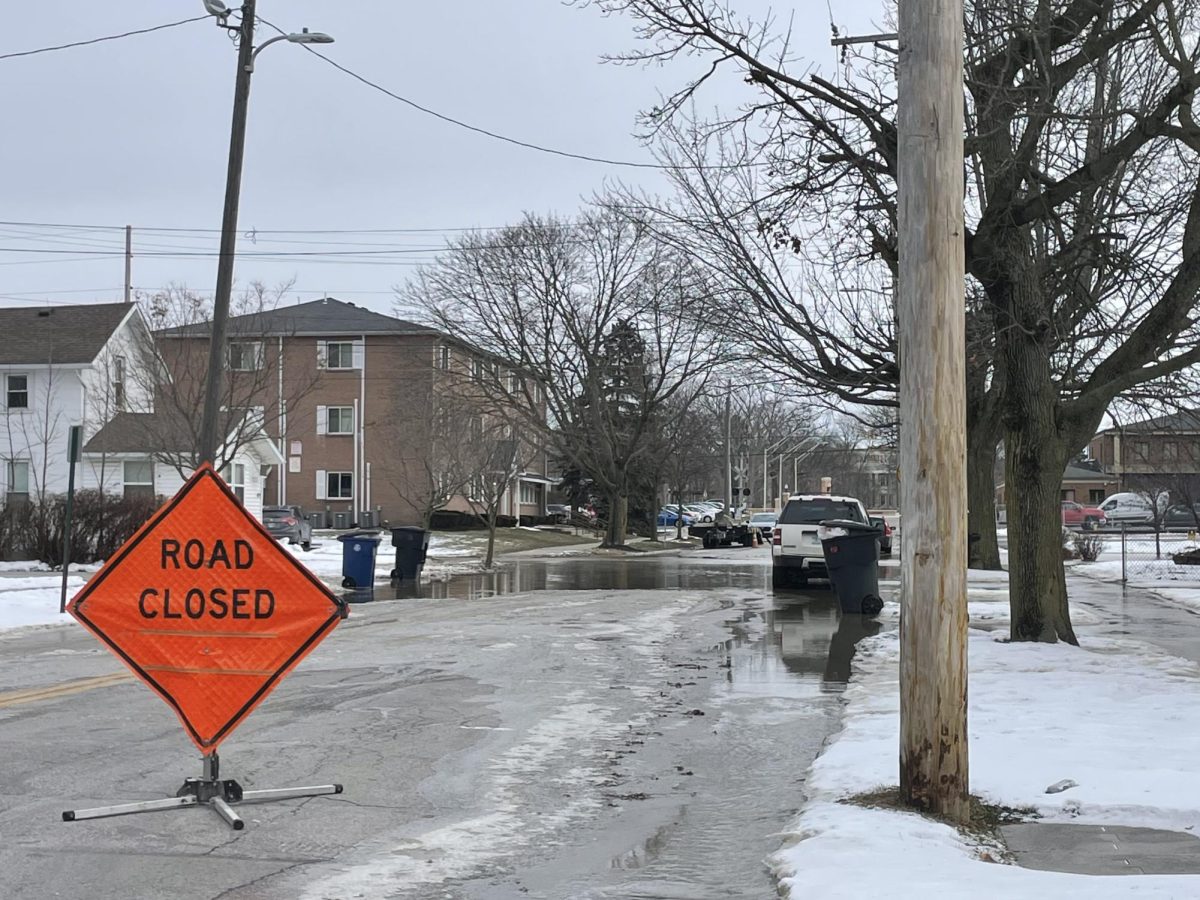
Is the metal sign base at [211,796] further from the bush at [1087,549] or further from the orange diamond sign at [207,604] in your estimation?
the bush at [1087,549]

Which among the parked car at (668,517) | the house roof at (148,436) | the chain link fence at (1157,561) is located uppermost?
the house roof at (148,436)

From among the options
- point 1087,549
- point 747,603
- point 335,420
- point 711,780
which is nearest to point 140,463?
point 335,420

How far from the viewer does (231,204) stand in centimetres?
2034

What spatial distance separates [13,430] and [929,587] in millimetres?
42504

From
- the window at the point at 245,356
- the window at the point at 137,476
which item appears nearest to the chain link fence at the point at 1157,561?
the window at the point at 245,356

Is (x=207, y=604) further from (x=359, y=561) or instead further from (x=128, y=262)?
(x=128, y=262)

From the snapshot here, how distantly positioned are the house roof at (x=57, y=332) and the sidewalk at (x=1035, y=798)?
120 feet

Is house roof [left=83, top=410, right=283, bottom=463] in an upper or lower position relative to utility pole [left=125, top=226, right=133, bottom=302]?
lower

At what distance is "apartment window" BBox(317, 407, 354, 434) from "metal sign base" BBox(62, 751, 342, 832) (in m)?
53.4

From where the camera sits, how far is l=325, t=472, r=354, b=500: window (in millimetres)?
59906

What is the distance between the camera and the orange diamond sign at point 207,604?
7.17 meters

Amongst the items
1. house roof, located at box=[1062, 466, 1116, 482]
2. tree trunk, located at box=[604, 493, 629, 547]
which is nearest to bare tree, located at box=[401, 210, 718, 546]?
tree trunk, located at box=[604, 493, 629, 547]

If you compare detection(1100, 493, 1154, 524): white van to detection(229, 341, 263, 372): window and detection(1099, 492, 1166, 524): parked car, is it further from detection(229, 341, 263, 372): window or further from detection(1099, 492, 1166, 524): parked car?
detection(229, 341, 263, 372): window

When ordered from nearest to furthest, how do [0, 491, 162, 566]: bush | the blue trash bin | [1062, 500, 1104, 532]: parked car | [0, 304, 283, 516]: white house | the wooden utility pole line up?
the wooden utility pole → the blue trash bin → [0, 491, 162, 566]: bush → [0, 304, 283, 516]: white house → [1062, 500, 1104, 532]: parked car
